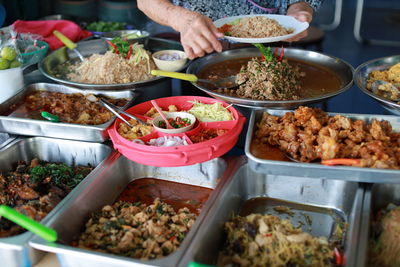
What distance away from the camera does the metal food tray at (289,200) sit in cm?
179

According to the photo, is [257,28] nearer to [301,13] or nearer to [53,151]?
[301,13]

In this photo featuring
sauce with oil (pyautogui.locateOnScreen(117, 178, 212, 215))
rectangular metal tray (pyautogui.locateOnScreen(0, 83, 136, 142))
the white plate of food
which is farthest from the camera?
the white plate of food

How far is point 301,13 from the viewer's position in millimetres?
2809

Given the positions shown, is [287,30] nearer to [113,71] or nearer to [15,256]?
[113,71]

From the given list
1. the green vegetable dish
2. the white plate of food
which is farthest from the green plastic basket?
the white plate of food

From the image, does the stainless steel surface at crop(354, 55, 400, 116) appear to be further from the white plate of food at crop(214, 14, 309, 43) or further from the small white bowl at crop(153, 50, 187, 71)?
the small white bowl at crop(153, 50, 187, 71)

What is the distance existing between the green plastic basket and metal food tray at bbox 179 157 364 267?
174cm

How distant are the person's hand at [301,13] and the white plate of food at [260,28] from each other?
6cm

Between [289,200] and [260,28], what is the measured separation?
3.44 feet

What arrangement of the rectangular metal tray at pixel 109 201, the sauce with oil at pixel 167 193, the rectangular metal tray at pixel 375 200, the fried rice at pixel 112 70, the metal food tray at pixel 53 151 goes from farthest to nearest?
the fried rice at pixel 112 70 < the metal food tray at pixel 53 151 < the sauce with oil at pixel 167 193 < the rectangular metal tray at pixel 375 200 < the rectangular metal tray at pixel 109 201

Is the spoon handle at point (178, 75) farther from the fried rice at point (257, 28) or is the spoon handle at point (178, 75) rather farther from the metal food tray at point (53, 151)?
the metal food tray at point (53, 151)

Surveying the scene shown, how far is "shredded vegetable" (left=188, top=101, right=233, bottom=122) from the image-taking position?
7.30 ft

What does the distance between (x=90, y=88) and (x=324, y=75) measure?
1.47 metres

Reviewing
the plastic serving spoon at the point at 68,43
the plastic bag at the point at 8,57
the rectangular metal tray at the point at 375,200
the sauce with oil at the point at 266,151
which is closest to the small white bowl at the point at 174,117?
the sauce with oil at the point at 266,151
